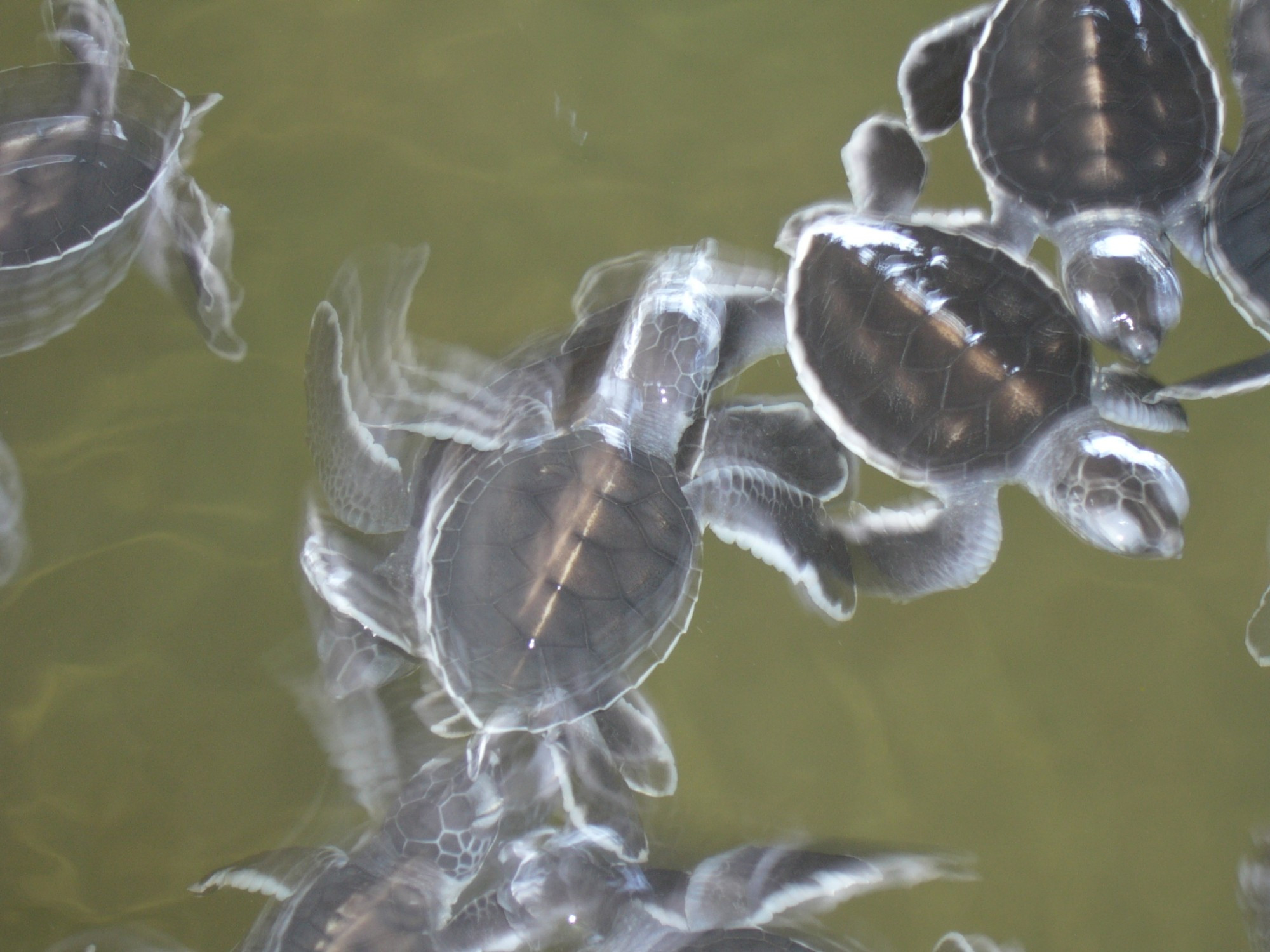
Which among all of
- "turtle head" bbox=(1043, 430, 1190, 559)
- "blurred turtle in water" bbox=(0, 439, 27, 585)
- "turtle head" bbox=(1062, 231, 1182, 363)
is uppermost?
"turtle head" bbox=(1062, 231, 1182, 363)

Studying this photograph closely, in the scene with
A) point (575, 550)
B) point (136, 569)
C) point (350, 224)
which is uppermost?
point (350, 224)

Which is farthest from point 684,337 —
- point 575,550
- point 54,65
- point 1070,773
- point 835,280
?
point 54,65

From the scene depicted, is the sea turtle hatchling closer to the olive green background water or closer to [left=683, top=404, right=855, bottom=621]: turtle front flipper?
the olive green background water

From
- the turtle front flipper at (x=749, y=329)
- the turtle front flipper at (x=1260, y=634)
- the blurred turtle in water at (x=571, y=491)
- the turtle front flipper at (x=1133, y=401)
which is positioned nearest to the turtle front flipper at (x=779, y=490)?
the blurred turtle in water at (x=571, y=491)

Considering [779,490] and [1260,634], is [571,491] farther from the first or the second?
[1260,634]

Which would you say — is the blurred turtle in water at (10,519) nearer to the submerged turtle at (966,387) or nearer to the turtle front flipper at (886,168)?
the submerged turtle at (966,387)

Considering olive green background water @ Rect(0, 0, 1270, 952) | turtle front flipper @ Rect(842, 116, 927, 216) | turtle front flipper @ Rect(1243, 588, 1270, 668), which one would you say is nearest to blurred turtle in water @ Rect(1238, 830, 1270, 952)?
olive green background water @ Rect(0, 0, 1270, 952)

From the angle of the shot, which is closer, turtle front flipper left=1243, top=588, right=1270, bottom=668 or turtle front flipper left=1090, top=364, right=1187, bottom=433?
turtle front flipper left=1090, top=364, right=1187, bottom=433

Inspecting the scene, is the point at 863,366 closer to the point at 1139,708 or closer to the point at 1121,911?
the point at 1139,708
